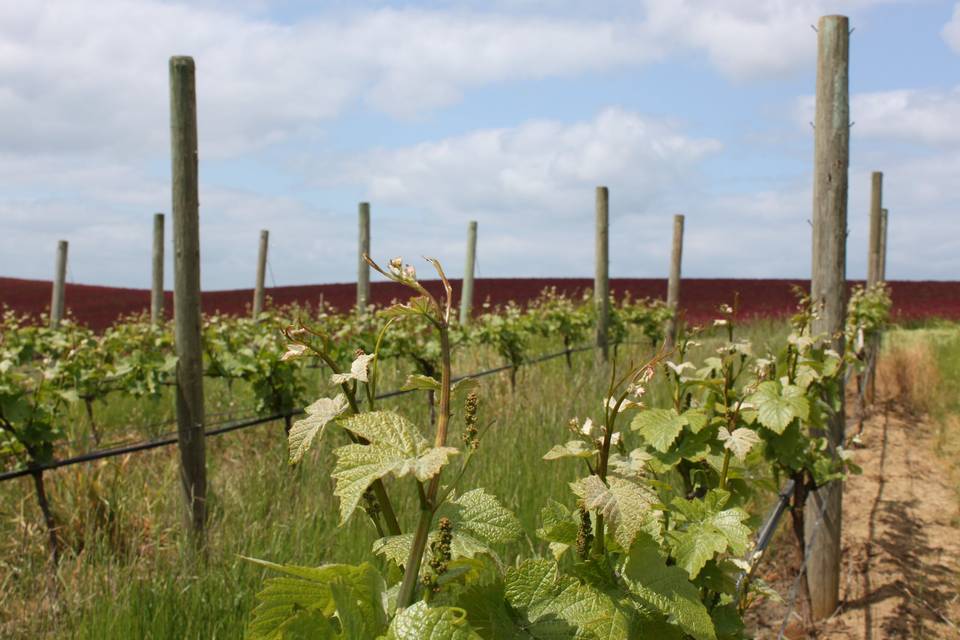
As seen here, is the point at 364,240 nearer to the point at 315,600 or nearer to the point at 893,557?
the point at 893,557

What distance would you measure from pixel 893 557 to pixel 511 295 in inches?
563

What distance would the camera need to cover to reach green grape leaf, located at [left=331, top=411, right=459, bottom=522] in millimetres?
802

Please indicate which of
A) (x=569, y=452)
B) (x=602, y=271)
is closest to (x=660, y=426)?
(x=569, y=452)

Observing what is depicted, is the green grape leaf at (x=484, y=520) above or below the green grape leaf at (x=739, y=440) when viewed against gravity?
above

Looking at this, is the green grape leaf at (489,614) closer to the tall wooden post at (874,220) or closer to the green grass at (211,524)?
the green grass at (211,524)

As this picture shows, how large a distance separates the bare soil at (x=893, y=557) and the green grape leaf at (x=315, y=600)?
2832 mm

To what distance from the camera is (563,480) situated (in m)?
3.25

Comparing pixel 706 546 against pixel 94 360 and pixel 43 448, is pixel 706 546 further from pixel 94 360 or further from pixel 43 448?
pixel 94 360

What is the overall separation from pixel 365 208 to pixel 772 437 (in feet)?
23.1

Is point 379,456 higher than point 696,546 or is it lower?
higher

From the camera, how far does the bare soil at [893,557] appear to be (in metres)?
3.60

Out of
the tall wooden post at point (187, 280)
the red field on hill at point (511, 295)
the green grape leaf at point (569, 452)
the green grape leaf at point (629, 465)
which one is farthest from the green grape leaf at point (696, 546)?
the red field on hill at point (511, 295)

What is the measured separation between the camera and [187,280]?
3.65 metres

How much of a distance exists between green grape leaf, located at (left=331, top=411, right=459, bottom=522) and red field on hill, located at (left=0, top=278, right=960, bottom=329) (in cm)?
1495
